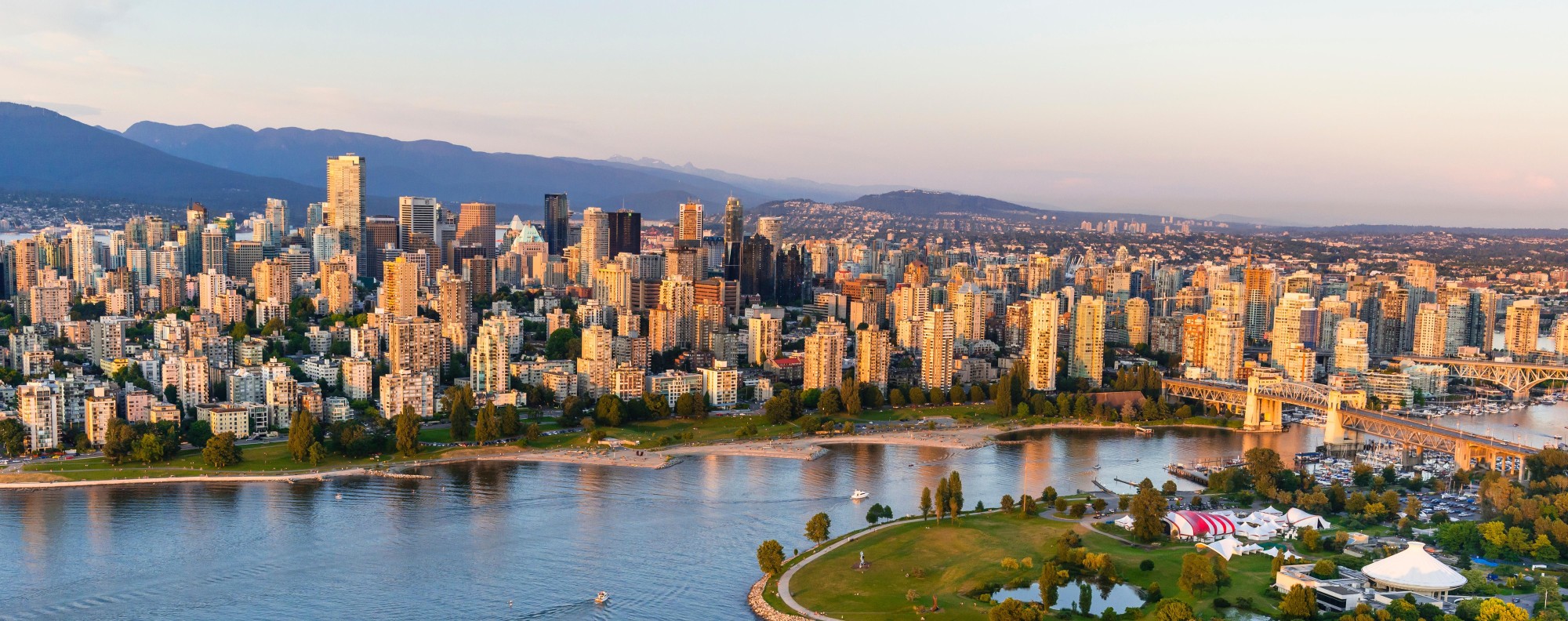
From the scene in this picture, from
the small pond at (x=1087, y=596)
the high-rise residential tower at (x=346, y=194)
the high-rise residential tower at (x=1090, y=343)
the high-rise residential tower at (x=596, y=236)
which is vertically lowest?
the small pond at (x=1087, y=596)

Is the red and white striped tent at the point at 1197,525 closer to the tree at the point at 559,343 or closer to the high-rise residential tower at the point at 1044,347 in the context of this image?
the high-rise residential tower at the point at 1044,347

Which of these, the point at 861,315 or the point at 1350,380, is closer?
the point at 1350,380

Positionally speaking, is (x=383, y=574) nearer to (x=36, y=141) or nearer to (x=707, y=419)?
(x=707, y=419)

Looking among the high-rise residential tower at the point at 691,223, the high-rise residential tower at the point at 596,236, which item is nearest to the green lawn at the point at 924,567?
the high-rise residential tower at the point at 596,236

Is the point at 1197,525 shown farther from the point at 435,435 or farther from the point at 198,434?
the point at 198,434

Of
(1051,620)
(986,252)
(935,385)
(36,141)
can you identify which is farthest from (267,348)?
(36,141)

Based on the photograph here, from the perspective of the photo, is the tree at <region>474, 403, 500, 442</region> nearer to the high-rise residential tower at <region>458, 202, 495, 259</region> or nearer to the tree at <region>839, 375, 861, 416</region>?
the tree at <region>839, 375, 861, 416</region>
